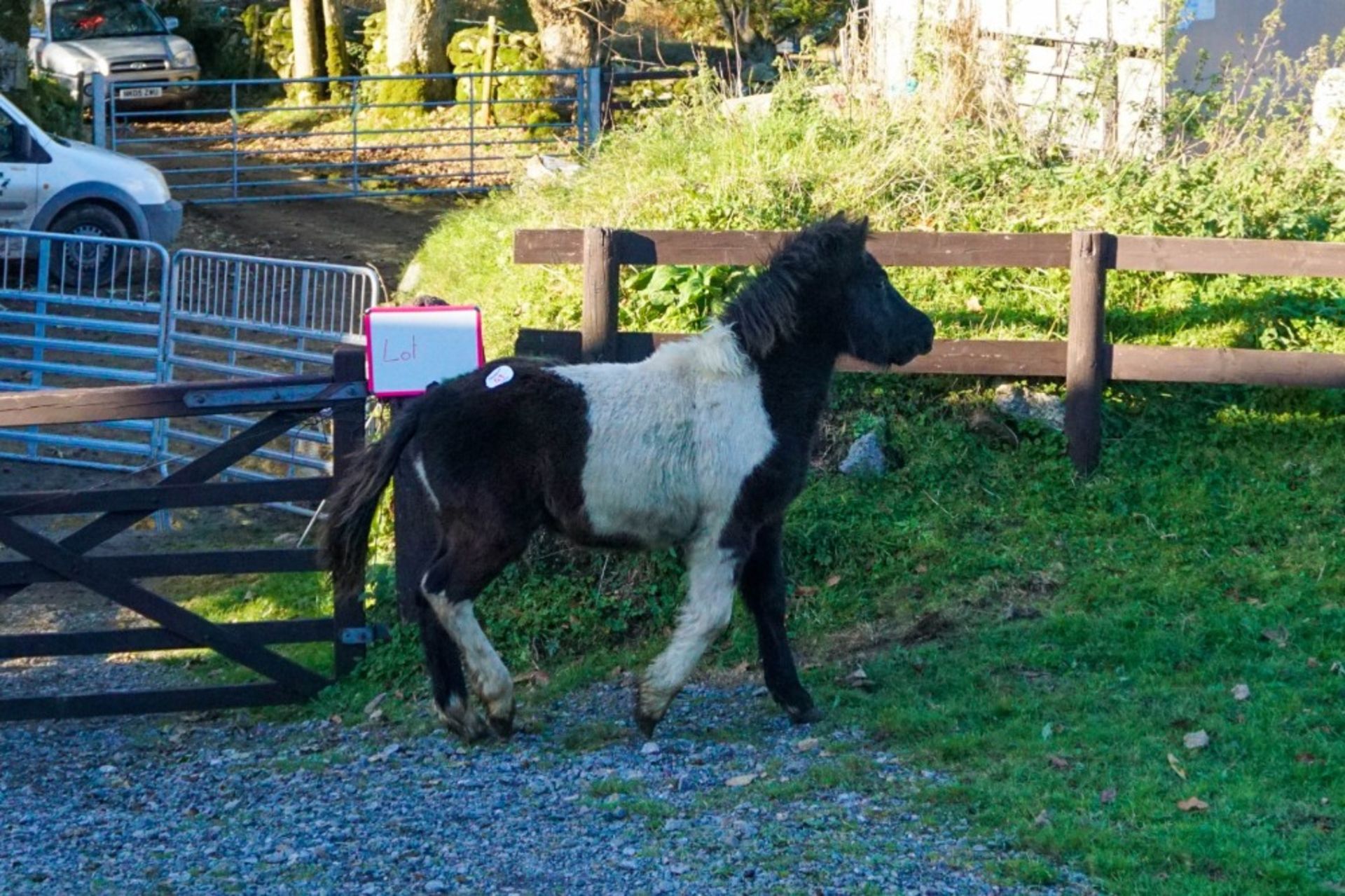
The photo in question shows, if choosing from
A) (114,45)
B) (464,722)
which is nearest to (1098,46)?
(464,722)

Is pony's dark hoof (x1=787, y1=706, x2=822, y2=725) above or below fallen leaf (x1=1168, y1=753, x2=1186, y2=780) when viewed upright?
below

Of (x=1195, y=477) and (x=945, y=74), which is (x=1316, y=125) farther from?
(x=1195, y=477)

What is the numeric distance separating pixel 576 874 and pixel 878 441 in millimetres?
4865

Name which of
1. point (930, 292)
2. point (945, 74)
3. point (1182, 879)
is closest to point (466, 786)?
point (1182, 879)

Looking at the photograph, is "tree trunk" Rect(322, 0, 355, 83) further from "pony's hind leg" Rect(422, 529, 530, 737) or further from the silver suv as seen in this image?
"pony's hind leg" Rect(422, 529, 530, 737)

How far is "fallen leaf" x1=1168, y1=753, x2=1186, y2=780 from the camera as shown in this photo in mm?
6098

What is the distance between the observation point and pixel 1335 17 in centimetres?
1435

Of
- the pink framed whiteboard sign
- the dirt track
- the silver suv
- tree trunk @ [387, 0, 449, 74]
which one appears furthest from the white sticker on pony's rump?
the silver suv

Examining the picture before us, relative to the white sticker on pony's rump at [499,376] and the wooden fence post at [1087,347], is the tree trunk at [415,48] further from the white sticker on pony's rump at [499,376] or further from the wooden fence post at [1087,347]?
the white sticker on pony's rump at [499,376]

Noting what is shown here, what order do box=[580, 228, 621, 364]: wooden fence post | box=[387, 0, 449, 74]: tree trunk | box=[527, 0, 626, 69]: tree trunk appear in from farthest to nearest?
box=[387, 0, 449, 74]: tree trunk → box=[527, 0, 626, 69]: tree trunk → box=[580, 228, 621, 364]: wooden fence post

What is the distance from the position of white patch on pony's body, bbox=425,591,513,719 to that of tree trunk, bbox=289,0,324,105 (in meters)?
22.2

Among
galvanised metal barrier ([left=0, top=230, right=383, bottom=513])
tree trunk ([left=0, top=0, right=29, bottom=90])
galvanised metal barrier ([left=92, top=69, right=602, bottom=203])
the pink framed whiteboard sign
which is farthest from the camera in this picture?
galvanised metal barrier ([left=92, top=69, right=602, bottom=203])

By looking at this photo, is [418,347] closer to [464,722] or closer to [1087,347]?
[464,722]

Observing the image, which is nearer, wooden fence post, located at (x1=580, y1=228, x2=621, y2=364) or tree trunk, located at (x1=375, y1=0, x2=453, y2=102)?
wooden fence post, located at (x1=580, y1=228, x2=621, y2=364)
